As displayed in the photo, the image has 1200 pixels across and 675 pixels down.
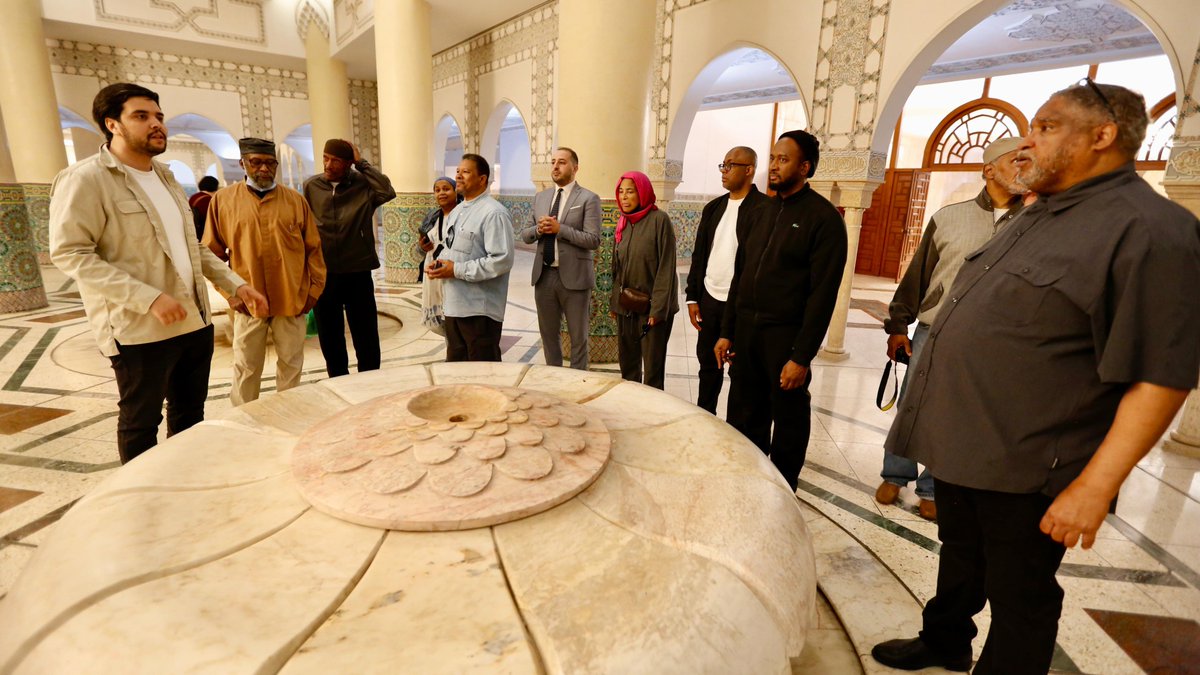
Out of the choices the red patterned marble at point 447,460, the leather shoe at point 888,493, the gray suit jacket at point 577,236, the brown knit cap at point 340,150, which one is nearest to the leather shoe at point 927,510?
the leather shoe at point 888,493

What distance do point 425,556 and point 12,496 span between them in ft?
8.80

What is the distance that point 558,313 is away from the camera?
3.91 m

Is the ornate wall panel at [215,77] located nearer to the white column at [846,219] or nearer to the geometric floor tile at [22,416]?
the geometric floor tile at [22,416]

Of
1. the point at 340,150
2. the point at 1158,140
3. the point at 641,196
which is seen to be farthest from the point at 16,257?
the point at 1158,140

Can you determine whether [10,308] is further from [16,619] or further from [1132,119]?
[1132,119]

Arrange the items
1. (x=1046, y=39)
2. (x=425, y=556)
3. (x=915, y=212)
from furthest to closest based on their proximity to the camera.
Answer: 1. (x=915, y=212)
2. (x=1046, y=39)
3. (x=425, y=556)

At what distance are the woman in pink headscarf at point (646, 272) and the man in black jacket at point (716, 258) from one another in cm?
24

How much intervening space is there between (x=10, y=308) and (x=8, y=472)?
15.7 ft

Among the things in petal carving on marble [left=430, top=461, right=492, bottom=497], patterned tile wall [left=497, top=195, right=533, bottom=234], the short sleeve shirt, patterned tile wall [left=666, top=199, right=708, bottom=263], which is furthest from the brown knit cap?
patterned tile wall [left=497, top=195, right=533, bottom=234]

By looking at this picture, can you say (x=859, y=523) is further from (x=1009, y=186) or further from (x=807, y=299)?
(x=1009, y=186)

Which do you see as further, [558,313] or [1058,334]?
[558,313]

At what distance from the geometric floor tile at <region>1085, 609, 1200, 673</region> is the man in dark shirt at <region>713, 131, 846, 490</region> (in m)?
1.09

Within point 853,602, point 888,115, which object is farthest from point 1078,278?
point 888,115

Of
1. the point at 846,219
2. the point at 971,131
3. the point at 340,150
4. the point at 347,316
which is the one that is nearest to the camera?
the point at 340,150
